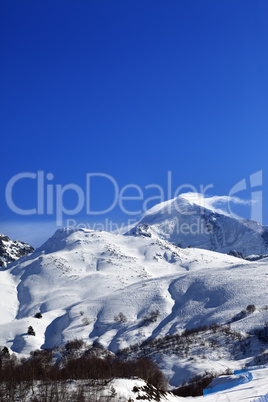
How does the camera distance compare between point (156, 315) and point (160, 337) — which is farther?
point (156, 315)

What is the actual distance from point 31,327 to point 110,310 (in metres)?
24.5

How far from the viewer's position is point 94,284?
179375 mm

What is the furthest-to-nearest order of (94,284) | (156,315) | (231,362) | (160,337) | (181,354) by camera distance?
(94,284) → (156,315) → (160,337) → (181,354) → (231,362)

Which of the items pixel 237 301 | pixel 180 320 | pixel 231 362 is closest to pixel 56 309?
pixel 180 320

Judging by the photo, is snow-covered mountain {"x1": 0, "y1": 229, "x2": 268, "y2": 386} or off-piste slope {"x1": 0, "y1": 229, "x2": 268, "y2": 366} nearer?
snow-covered mountain {"x1": 0, "y1": 229, "x2": 268, "y2": 386}

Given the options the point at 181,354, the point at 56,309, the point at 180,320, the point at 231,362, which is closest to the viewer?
the point at 231,362

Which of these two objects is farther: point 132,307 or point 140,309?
point 132,307

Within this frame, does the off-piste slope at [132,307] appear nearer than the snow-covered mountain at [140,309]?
No

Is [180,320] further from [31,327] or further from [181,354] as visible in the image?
[31,327]

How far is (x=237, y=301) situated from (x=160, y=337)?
24.8 meters

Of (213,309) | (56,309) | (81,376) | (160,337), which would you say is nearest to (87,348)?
(160,337)

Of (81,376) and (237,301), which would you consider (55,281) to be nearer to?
(237,301)

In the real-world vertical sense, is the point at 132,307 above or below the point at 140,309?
above

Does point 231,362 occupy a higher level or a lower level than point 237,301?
lower
